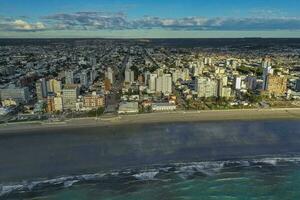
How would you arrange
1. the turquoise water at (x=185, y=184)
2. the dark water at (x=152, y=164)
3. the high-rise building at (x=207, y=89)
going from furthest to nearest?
the high-rise building at (x=207, y=89), the dark water at (x=152, y=164), the turquoise water at (x=185, y=184)

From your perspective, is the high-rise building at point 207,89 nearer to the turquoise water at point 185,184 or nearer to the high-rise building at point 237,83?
the high-rise building at point 237,83

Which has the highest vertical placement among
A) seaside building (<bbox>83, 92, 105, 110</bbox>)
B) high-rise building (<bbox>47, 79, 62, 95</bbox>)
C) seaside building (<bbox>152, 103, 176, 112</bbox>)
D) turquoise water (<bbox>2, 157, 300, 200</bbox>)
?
high-rise building (<bbox>47, 79, 62, 95</bbox>)

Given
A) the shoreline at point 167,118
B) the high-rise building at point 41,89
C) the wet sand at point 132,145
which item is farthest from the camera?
the high-rise building at point 41,89

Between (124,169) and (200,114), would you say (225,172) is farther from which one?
(200,114)

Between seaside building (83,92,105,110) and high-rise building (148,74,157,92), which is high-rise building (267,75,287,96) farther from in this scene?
seaside building (83,92,105,110)

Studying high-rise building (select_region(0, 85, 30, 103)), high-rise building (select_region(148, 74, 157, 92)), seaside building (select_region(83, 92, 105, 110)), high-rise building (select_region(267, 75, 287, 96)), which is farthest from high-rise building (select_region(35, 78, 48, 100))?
high-rise building (select_region(267, 75, 287, 96))

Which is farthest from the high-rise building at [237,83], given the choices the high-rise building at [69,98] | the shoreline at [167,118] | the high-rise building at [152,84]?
the high-rise building at [69,98]

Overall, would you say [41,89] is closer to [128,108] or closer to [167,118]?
[128,108]
